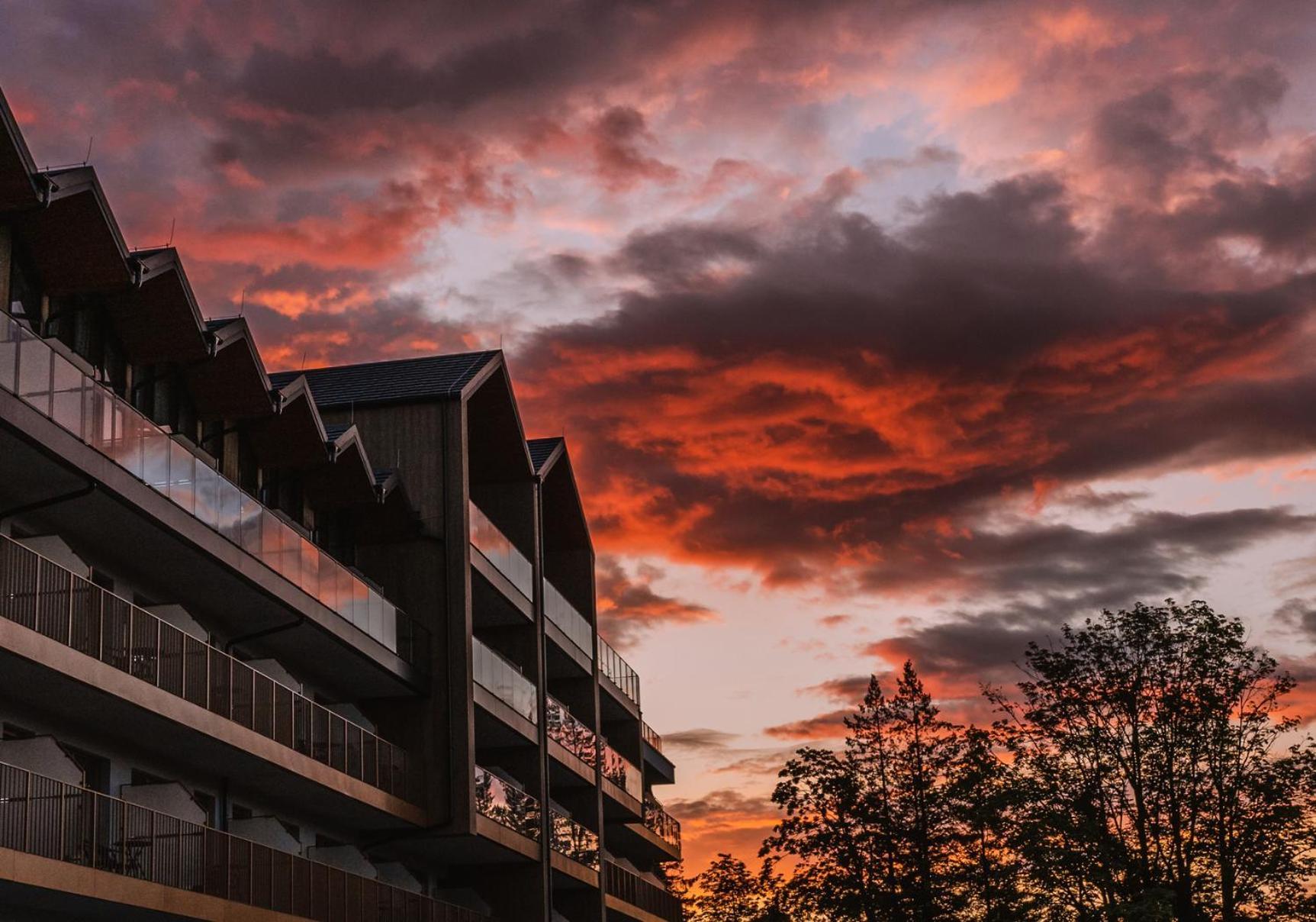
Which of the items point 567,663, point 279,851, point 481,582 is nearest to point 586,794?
point 567,663

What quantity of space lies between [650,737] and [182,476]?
43.1 meters

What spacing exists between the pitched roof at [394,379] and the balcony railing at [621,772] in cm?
1712

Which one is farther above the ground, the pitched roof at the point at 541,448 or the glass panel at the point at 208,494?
the pitched roof at the point at 541,448

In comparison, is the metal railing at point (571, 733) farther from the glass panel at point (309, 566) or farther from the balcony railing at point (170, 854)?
the glass panel at point (309, 566)

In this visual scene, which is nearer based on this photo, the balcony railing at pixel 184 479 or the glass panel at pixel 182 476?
the balcony railing at pixel 184 479

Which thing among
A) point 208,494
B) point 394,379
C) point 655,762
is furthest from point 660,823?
point 208,494

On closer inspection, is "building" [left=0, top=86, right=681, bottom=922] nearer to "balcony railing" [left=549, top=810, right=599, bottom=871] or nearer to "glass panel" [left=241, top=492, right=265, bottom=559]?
"glass panel" [left=241, top=492, right=265, bottom=559]

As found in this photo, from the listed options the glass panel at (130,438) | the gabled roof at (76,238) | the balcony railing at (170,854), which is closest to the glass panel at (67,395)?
the glass panel at (130,438)

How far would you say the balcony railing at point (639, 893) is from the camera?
55781mm

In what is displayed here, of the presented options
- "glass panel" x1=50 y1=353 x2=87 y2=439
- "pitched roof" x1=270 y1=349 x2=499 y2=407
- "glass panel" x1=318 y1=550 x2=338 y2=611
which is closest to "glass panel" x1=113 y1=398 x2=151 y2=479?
"glass panel" x1=50 y1=353 x2=87 y2=439

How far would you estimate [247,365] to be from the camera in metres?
32.7

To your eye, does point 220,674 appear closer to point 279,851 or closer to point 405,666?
point 279,851

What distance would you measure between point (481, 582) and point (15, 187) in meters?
18.7

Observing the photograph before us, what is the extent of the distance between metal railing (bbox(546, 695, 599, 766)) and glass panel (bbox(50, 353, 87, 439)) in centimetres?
2503
